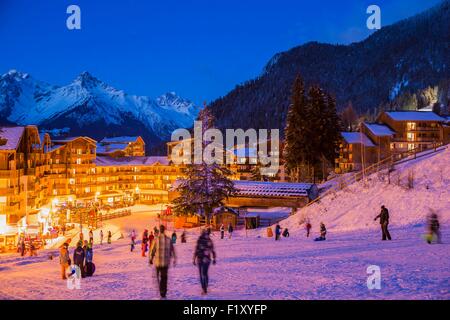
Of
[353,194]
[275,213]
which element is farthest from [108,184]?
[353,194]

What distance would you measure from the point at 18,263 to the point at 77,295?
13.6m

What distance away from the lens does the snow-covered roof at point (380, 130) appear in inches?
3228

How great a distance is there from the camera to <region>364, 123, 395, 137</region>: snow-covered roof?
8199 centimetres

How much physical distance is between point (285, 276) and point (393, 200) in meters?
18.8

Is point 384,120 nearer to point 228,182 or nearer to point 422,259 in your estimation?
point 228,182

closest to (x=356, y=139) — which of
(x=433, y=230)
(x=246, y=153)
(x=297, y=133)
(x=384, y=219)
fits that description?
(x=297, y=133)

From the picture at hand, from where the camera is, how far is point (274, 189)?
5300 centimetres

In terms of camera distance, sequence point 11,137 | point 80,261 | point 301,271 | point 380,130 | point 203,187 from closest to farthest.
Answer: point 301,271
point 80,261
point 203,187
point 11,137
point 380,130

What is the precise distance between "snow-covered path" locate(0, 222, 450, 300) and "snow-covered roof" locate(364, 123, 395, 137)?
208 feet

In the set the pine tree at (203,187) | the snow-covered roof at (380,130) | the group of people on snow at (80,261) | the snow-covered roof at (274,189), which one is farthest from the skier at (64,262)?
the snow-covered roof at (380,130)

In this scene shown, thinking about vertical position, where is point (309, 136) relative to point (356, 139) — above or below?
below

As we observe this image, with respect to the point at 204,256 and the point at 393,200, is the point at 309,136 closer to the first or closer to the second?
the point at 393,200

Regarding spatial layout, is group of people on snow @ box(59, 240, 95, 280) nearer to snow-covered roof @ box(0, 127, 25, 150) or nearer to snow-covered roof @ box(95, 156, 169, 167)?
snow-covered roof @ box(0, 127, 25, 150)

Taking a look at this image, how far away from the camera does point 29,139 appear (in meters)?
67.9
